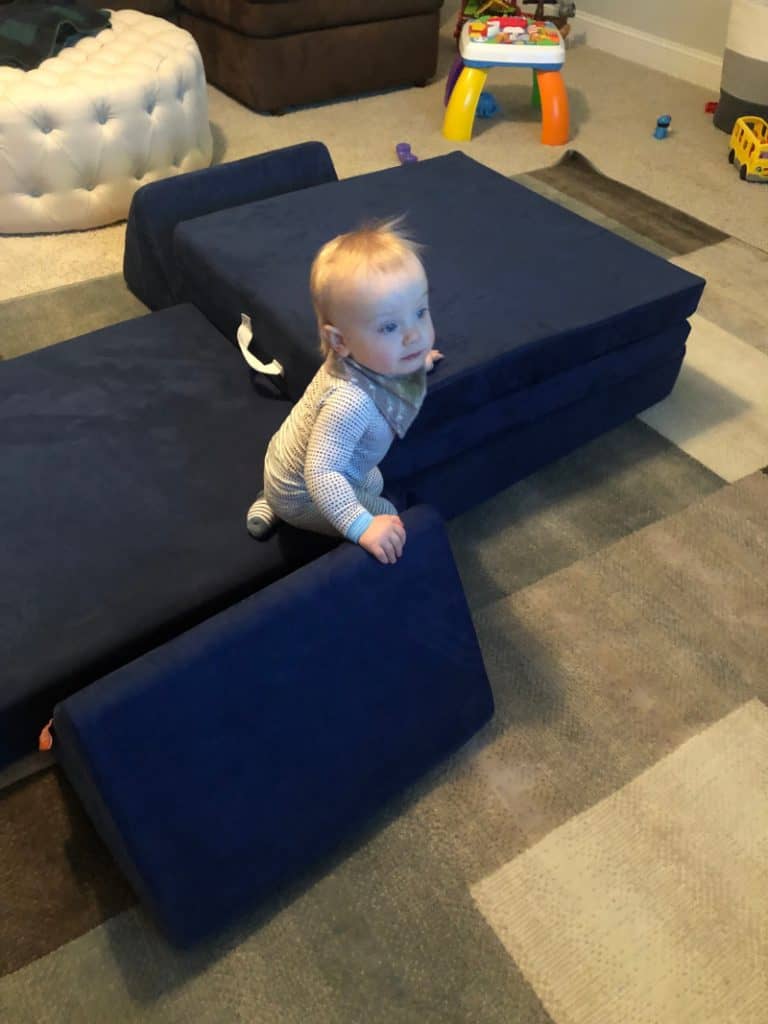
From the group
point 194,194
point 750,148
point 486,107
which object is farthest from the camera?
point 486,107

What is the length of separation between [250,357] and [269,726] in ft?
2.49

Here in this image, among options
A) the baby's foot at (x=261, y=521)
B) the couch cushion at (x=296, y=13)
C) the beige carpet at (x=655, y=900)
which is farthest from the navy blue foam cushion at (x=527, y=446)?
the couch cushion at (x=296, y=13)

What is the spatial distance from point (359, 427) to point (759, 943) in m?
0.87

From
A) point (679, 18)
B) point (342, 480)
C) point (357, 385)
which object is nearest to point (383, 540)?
point (342, 480)

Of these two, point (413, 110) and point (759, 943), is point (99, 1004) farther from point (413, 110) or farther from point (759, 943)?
point (413, 110)

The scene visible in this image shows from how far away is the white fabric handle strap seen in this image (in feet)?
5.00

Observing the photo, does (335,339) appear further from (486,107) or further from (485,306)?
(486,107)

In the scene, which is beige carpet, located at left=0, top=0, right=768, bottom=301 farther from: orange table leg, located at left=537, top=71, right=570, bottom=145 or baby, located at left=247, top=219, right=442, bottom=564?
baby, located at left=247, top=219, right=442, bottom=564

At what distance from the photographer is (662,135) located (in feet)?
10.6

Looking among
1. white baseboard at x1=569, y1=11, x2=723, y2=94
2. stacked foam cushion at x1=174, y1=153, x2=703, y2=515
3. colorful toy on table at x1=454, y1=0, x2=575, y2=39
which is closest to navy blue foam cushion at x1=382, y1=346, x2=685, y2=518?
stacked foam cushion at x1=174, y1=153, x2=703, y2=515

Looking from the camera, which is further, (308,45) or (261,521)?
(308,45)

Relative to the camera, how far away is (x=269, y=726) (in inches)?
41.2

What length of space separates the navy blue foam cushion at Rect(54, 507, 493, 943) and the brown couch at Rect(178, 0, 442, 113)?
2727mm

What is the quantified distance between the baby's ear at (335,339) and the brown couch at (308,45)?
2557 millimetres
